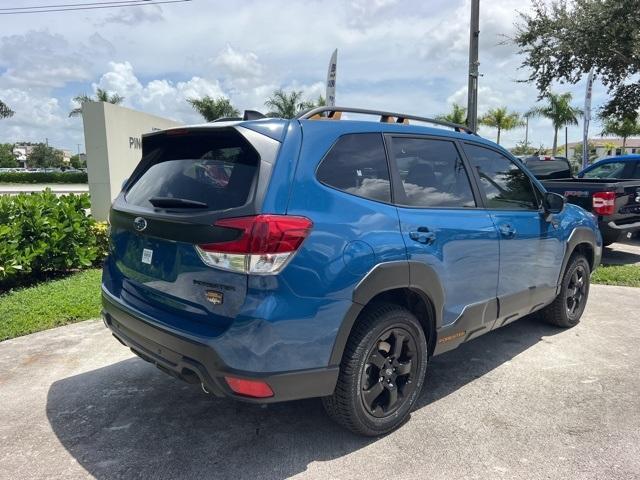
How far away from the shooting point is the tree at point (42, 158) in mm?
99794

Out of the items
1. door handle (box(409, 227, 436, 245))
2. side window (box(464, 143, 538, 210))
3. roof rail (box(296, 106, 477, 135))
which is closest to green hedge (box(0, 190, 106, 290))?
roof rail (box(296, 106, 477, 135))

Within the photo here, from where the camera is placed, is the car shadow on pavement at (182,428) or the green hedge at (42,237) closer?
the car shadow on pavement at (182,428)

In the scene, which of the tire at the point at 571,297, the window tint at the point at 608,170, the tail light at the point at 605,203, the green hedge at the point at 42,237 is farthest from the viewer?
the window tint at the point at 608,170

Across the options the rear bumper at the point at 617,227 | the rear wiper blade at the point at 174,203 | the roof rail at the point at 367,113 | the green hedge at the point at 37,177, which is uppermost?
the green hedge at the point at 37,177

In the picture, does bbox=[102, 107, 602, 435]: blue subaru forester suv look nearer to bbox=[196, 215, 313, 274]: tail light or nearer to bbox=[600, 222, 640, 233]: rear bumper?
bbox=[196, 215, 313, 274]: tail light

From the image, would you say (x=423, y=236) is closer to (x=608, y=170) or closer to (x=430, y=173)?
(x=430, y=173)

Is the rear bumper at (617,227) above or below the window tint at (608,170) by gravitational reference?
below

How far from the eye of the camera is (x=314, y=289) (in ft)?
8.16

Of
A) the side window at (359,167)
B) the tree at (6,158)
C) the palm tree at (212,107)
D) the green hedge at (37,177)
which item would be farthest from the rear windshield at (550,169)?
the tree at (6,158)

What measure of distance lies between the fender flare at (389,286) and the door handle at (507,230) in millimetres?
863

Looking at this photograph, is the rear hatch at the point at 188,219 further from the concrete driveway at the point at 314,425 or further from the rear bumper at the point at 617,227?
the rear bumper at the point at 617,227

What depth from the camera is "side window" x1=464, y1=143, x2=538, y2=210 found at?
3.80 m

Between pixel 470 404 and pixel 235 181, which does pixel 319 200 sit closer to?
pixel 235 181

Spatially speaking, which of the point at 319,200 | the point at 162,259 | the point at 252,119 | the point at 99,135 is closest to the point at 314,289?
the point at 319,200
